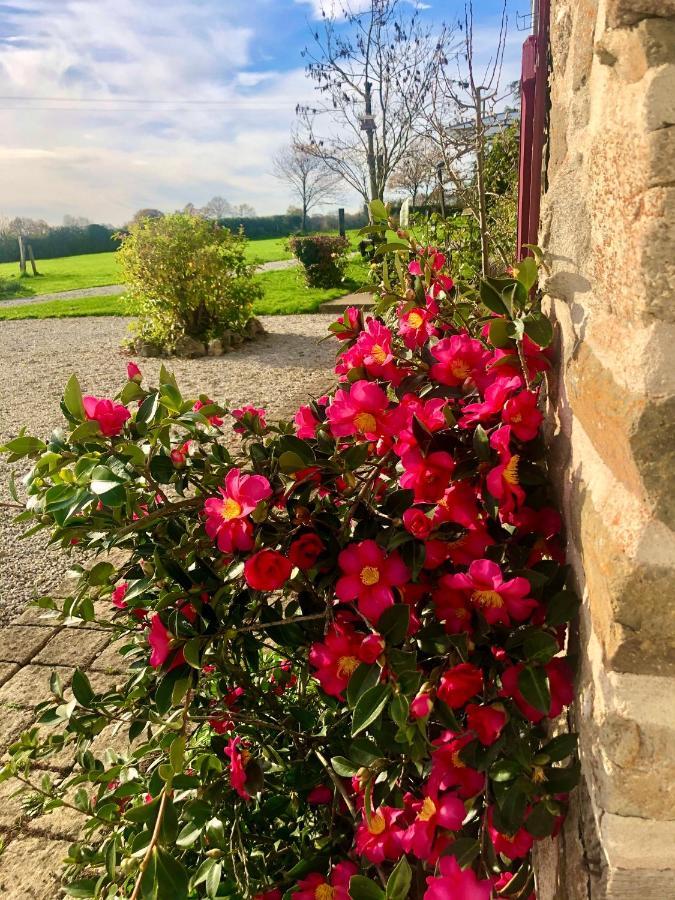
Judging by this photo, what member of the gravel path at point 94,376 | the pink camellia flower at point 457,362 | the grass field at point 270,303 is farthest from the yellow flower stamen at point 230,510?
the grass field at point 270,303

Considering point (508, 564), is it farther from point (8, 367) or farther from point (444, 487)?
point (8, 367)

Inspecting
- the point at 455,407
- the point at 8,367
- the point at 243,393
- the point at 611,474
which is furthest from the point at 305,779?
the point at 8,367

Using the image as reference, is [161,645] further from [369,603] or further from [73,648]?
[73,648]

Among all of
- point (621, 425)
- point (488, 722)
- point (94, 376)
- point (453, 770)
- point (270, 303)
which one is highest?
point (621, 425)

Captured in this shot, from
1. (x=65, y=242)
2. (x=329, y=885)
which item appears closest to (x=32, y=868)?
(x=329, y=885)

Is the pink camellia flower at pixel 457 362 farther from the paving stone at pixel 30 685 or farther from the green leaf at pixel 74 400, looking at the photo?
the paving stone at pixel 30 685

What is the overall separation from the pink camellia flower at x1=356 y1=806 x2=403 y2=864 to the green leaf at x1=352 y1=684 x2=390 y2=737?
282 millimetres

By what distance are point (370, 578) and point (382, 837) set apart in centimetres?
45

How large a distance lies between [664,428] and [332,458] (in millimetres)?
572

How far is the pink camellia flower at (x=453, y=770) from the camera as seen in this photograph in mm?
1023

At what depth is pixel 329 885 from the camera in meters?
1.19

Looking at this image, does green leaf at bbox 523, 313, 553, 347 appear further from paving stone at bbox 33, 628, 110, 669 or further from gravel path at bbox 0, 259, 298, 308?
gravel path at bbox 0, 259, 298, 308

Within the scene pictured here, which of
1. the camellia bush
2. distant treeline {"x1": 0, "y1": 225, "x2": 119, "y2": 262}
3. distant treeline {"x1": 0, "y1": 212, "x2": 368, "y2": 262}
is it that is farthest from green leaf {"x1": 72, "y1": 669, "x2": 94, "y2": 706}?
distant treeline {"x1": 0, "y1": 225, "x2": 119, "y2": 262}

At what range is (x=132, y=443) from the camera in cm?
120
